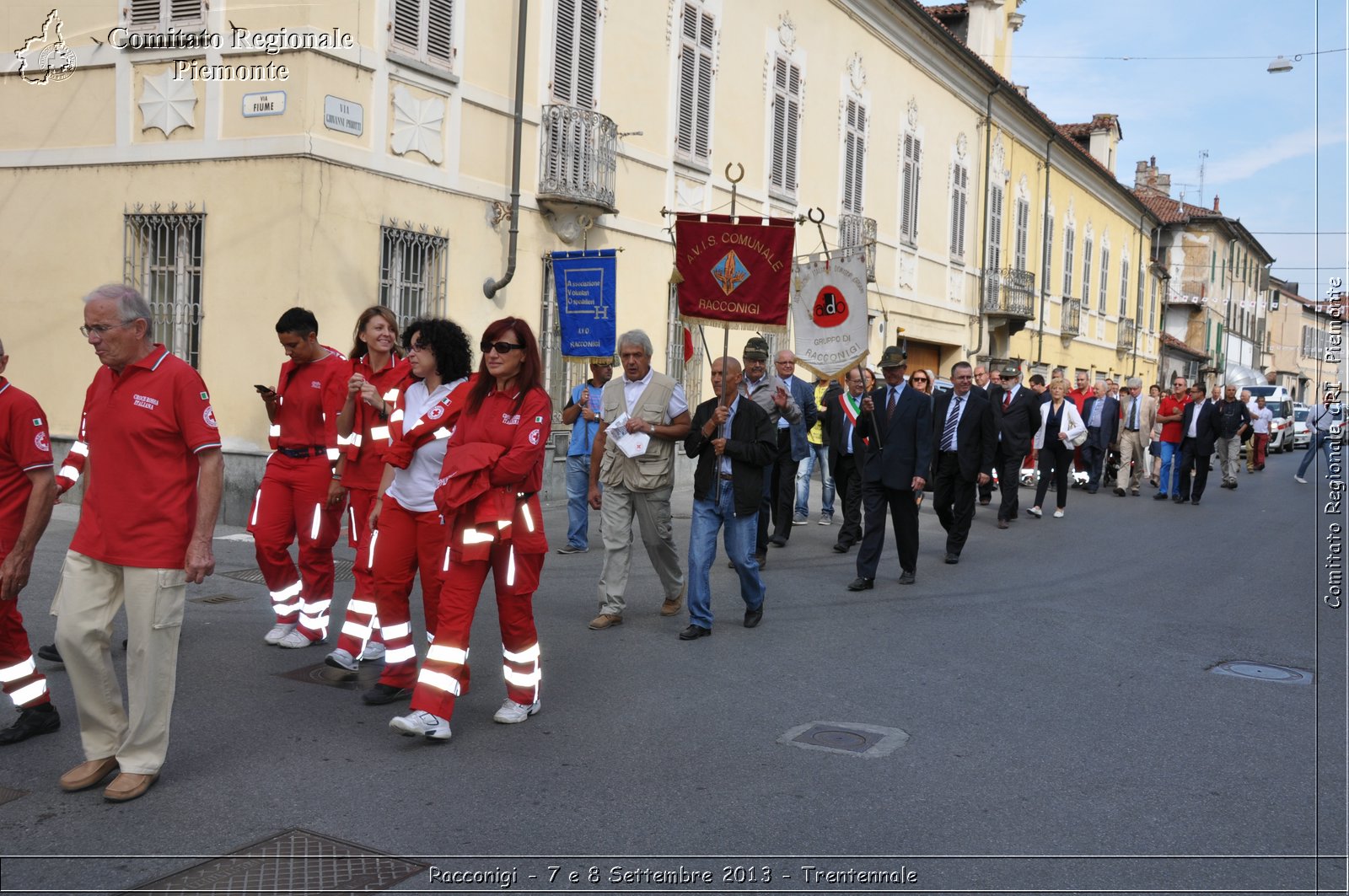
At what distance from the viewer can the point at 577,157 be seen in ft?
49.9

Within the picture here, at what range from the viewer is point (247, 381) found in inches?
478

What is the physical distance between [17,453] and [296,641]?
2336 millimetres

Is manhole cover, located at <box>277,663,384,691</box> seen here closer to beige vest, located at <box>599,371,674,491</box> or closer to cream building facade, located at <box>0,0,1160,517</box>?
beige vest, located at <box>599,371,674,491</box>

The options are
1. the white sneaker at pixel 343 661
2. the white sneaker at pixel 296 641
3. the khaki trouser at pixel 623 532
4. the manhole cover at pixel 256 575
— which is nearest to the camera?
the white sneaker at pixel 343 661

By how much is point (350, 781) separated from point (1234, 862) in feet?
10.9

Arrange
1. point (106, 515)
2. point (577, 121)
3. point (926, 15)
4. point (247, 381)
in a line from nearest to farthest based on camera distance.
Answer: point (106, 515) < point (247, 381) < point (577, 121) < point (926, 15)

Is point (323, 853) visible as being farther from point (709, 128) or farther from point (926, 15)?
point (926, 15)

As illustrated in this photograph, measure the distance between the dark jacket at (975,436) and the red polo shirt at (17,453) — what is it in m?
8.33

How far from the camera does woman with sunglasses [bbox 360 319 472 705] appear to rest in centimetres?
590

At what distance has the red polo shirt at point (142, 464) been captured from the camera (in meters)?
4.59

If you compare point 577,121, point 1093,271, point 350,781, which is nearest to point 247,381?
point 577,121

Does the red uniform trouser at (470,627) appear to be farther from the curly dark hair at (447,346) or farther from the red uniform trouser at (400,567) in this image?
the curly dark hair at (447,346)

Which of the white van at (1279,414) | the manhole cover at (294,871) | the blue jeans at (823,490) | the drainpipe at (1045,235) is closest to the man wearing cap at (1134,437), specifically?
the blue jeans at (823,490)

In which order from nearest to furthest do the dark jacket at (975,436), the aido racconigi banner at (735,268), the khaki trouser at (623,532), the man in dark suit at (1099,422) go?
the khaki trouser at (623,532) → the aido racconigi banner at (735,268) → the dark jacket at (975,436) → the man in dark suit at (1099,422)
